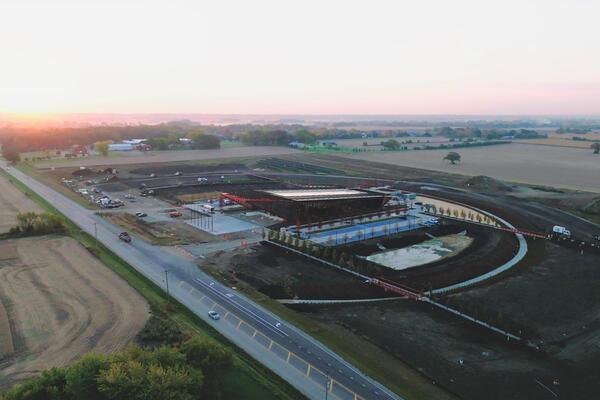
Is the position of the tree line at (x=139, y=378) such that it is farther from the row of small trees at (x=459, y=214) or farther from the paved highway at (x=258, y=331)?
the row of small trees at (x=459, y=214)

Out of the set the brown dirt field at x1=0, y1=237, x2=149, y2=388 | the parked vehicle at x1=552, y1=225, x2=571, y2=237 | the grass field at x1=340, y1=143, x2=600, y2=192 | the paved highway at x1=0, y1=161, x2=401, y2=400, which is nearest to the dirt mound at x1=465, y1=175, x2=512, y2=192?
the grass field at x1=340, y1=143, x2=600, y2=192

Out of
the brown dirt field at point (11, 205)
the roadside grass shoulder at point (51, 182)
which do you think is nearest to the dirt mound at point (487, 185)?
the roadside grass shoulder at point (51, 182)

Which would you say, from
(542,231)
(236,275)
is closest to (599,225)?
(542,231)

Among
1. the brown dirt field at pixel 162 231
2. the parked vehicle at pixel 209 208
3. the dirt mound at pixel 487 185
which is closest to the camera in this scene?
the brown dirt field at pixel 162 231

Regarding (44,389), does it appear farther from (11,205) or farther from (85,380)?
(11,205)

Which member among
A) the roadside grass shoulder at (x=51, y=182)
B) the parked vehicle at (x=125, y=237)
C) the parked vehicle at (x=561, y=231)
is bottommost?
the roadside grass shoulder at (x=51, y=182)

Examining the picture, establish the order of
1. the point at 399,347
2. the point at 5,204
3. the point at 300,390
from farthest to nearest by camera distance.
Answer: the point at 5,204 < the point at 399,347 < the point at 300,390

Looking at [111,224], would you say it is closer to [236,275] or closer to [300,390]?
[236,275]

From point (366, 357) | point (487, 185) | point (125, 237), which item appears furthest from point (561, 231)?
point (125, 237)
